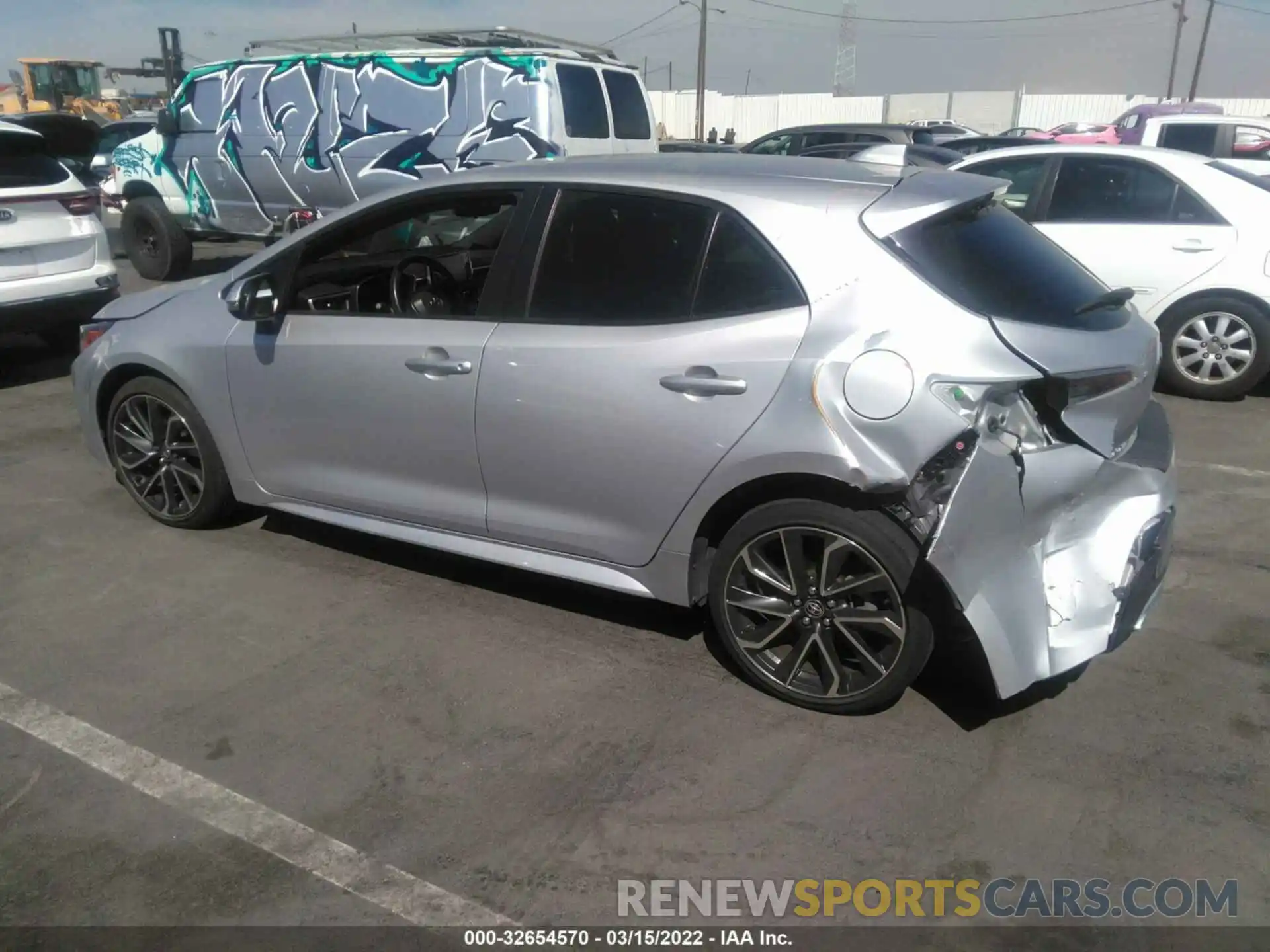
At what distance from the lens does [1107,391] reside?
3.11 meters

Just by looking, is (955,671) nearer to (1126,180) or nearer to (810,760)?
(810,760)

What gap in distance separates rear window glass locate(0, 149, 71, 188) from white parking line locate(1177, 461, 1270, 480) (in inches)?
299

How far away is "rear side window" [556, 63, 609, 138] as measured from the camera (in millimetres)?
9836

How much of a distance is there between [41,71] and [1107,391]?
4273cm

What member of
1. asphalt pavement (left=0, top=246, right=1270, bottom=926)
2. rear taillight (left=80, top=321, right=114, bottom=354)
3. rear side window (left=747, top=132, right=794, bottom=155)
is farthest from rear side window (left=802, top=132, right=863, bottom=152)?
rear taillight (left=80, top=321, right=114, bottom=354)

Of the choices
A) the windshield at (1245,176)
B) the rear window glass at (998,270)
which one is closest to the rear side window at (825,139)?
the windshield at (1245,176)

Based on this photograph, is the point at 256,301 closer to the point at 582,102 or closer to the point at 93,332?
the point at 93,332

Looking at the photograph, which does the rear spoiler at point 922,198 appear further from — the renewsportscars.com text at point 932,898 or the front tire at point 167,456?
the front tire at point 167,456

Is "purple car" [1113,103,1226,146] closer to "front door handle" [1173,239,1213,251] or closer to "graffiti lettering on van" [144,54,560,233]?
"front door handle" [1173,239,1213,251]

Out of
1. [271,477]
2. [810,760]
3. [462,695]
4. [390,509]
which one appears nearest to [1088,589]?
[810,760]

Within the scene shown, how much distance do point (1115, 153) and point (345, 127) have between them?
7.37 metres

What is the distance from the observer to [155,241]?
12.2 meters

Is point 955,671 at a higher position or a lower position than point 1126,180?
lower

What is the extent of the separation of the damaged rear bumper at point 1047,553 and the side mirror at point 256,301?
8.94ft
